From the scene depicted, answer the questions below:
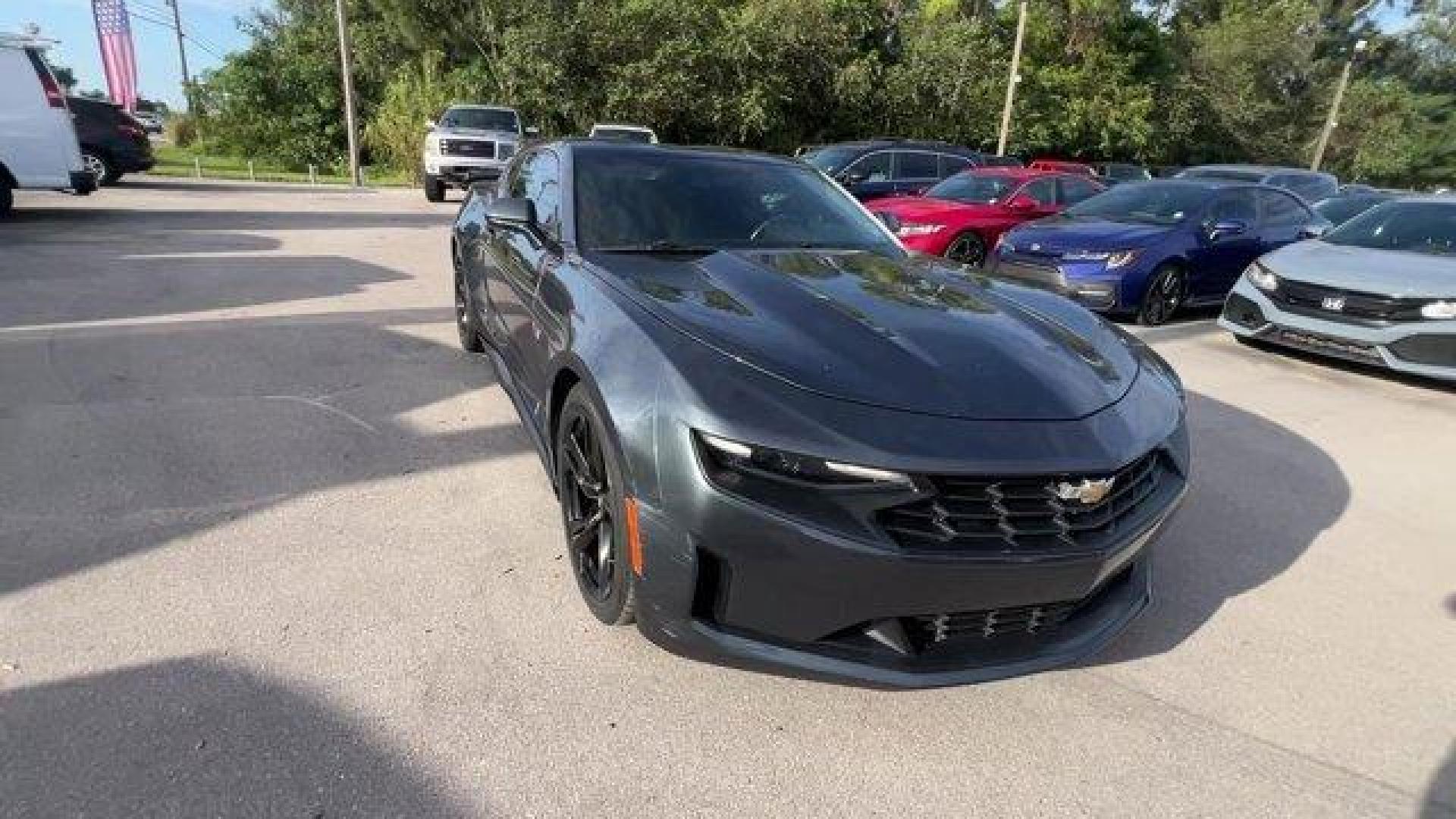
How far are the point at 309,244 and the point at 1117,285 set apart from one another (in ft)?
29.6

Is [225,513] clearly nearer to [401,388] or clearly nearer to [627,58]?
[401,388]

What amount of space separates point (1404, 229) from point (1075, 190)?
4.81m

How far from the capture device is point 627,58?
24844mm

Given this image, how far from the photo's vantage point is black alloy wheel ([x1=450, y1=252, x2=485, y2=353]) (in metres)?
5.33

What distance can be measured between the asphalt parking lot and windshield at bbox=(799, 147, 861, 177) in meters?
8.03

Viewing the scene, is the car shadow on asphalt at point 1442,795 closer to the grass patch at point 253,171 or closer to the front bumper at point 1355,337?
the front bumper at point 1355,337

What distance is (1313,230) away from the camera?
30.5 ft

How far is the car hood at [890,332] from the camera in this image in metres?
2.27

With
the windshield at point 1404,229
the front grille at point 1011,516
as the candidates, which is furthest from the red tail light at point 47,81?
the windshield at point 1404,229

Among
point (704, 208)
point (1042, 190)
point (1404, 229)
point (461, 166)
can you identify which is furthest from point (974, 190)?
point (461, 166)

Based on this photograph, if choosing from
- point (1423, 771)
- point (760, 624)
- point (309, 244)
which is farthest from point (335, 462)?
point (309, 244)

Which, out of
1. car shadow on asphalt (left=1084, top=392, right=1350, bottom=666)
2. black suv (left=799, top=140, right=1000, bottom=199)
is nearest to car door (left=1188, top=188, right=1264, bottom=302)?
car shadow on asphalt (left=1084, top=392, right=1350, bottom=666)

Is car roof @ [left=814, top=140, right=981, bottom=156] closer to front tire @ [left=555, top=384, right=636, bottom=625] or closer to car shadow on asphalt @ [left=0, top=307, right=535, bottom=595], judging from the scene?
Result: car shadow on asphalt @ [left=0, top=307, right=535, bottom=595]

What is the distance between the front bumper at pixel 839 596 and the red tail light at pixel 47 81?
12057 mm
